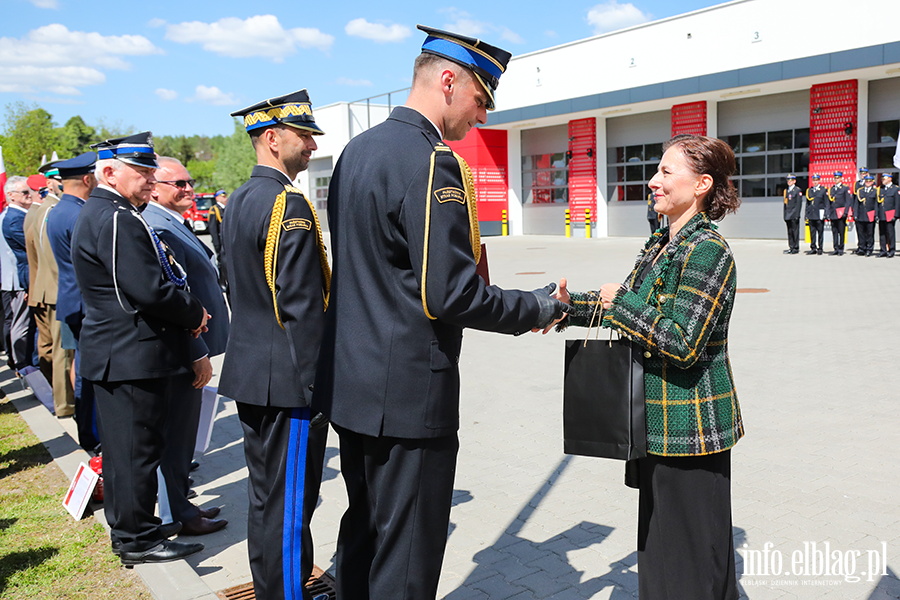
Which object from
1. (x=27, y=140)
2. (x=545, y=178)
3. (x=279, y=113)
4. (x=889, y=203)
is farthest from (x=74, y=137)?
(x=279, y=113)

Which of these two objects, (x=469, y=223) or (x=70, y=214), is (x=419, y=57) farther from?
(x=70, y=214)

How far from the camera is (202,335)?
4621 millimetres

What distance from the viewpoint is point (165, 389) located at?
3922 millimetres

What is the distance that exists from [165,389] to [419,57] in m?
2.45

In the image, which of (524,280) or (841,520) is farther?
(524,280)

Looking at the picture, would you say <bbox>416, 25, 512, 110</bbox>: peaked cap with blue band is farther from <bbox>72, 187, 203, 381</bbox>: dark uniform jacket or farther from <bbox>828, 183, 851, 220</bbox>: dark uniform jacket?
<bbox>828, 183, 851, 220</bbox>: dark uniform jacket

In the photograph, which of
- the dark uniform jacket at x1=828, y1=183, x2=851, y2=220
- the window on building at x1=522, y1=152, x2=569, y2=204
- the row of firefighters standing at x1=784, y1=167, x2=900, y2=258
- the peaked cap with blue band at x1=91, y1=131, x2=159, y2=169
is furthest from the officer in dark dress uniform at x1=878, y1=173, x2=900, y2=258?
the peaked cap with blue band at x1=91, y1=131, x2=159, y2=169

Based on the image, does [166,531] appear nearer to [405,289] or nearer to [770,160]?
[405,289]

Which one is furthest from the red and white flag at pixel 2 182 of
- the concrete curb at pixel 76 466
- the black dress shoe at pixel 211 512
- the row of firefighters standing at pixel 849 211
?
the row of firefighters standing at pixel 849 211

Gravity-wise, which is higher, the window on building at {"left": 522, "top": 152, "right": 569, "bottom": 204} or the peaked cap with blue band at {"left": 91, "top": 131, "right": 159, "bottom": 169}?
the window on building at {"left": 522, "top": 152, "right": 569, "bottom": 204}

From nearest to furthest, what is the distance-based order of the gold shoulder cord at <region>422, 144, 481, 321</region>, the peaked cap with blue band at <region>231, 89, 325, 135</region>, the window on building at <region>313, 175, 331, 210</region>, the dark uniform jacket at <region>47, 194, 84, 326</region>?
the gold shoulder cord at <region>422, 144, 481, 321</region>
the peaked cap with blue band at <region>231, 89, 325, 135</region>
the dark uniform jacket at <region>47, 194, 84, 326</region>
the window on building at <region>313, 175, 331, 210</region>

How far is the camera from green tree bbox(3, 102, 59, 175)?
32.5 metres

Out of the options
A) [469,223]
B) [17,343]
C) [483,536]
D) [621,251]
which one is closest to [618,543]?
[483,536]

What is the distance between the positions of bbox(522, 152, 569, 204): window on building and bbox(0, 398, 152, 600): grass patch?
1069 inches
